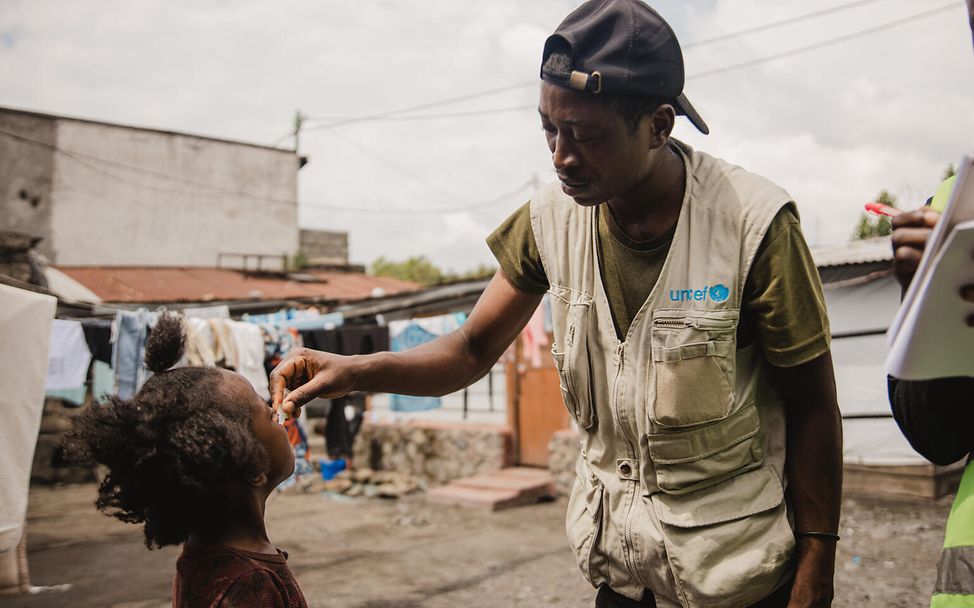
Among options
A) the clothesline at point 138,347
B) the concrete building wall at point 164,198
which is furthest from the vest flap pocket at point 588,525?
the concrete building wall at point 164,198

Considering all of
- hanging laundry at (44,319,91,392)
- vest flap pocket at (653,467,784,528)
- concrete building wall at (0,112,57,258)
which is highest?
concrete building wall at (0,112,57,258)

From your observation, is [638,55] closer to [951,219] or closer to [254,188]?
[951,219]

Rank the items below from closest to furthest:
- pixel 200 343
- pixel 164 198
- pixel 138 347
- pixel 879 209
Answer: pixel 879 209
pixel 200 343
pixel 138 347
pixel 164 198

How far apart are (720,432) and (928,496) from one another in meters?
7.83

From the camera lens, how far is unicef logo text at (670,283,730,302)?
1440mm

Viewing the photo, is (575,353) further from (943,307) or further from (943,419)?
(943,307)

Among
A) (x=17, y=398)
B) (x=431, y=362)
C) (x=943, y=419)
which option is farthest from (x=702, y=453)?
(x=17, y=398)

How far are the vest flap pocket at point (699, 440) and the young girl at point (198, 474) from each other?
2.95 ft

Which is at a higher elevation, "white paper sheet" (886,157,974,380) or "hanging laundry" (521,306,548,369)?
"white paper sheet" (886,157,974,380)

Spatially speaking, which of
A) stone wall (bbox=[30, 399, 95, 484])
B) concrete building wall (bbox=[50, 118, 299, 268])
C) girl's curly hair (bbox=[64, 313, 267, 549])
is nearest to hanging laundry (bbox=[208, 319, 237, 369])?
stone wall (bbox=[30, 399, 95, 484])

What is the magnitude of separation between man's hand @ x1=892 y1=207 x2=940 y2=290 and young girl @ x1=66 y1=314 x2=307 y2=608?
4.40ft

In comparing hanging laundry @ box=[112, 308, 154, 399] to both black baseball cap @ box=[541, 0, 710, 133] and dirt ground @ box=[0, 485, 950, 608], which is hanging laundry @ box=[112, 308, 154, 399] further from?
black baseball cap @ box=[541, 0, 710, 133]

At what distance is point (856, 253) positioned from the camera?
8.03 meters

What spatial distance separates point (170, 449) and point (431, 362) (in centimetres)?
64
